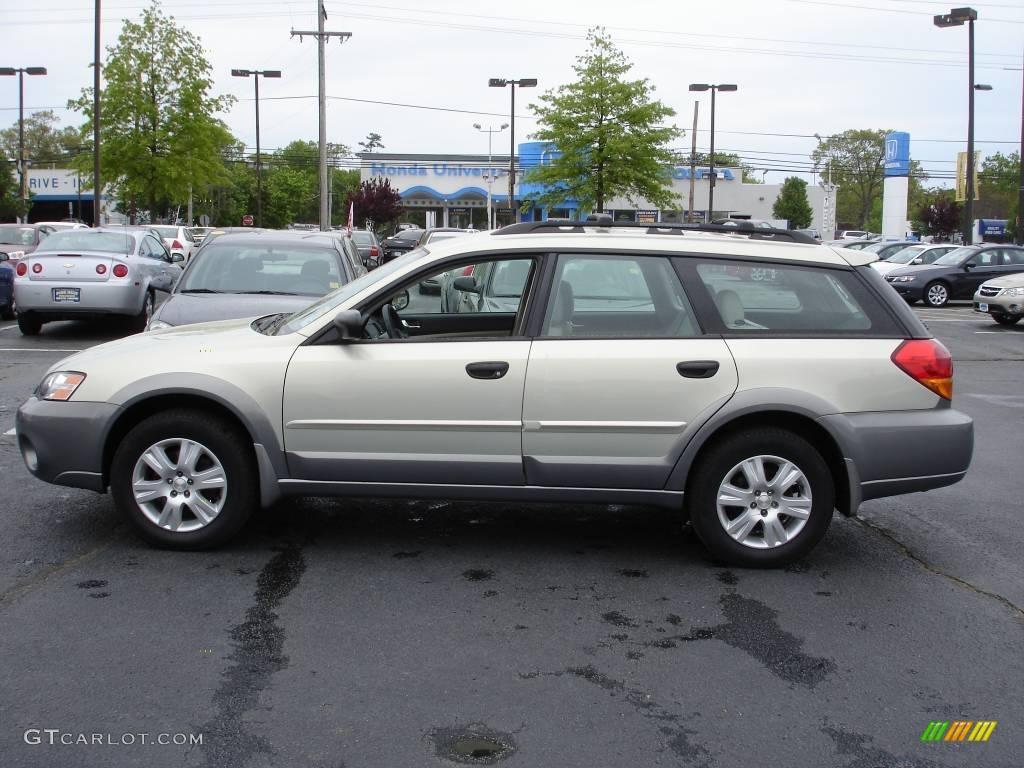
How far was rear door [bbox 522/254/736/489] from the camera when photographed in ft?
16.8

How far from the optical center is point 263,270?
32.3 feet

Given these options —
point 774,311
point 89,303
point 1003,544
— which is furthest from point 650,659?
point 89,303

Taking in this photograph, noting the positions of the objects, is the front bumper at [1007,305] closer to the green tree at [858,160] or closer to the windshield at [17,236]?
the windshield at [17,236]

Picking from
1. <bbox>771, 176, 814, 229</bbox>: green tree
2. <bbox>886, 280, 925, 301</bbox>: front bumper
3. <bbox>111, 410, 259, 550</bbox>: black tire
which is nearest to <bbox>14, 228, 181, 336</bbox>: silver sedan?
<bbox>111, 410, 259, 550</bbox>: black tire

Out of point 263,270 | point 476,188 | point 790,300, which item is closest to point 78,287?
point 263,270

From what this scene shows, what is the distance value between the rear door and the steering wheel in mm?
856

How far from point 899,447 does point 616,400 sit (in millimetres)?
1423

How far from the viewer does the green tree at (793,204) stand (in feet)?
264

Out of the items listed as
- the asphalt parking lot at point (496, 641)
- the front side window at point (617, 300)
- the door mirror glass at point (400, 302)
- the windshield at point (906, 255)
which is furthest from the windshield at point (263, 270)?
the windshield at point (906, 255)

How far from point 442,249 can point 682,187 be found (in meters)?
70.0

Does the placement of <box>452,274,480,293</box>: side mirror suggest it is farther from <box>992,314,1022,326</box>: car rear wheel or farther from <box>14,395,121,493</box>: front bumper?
<box>992,314,1022,326</box>: car rear wheel

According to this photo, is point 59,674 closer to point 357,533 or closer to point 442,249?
point 357,533

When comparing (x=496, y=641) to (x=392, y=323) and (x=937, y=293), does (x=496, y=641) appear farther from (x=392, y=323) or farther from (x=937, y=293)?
(x=937, y=293)

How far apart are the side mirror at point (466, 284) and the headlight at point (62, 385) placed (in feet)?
8.47
